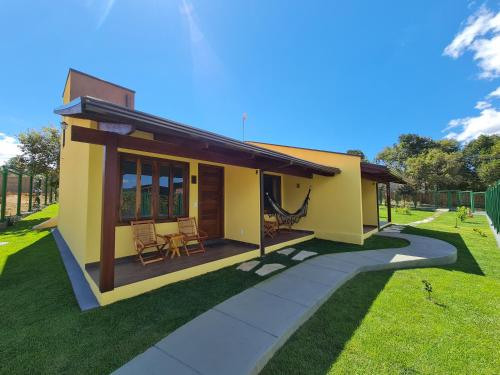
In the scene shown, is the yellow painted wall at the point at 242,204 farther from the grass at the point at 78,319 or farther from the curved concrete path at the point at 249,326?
the curved concrete path at the point at 249,326

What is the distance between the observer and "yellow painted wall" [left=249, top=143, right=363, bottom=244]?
23.3 ft

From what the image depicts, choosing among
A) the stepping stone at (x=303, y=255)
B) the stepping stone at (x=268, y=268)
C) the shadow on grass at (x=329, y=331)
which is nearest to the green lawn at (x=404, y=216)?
the stepping stone at (x=303, y=255)

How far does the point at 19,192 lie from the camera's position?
37.7 ft

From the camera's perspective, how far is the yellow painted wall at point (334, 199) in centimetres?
710

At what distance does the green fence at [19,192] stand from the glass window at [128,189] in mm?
8772

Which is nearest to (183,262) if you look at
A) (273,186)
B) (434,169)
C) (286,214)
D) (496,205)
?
(286,214)

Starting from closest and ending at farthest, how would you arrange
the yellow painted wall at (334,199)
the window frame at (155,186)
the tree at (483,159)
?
the window frame at (155,186), the yellow painted wall at (334,199), the tree at (483,159)

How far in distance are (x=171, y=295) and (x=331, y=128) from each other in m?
22.6

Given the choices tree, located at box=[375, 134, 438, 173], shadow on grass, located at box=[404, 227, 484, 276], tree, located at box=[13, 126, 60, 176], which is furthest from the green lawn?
tree, located at box=[13, 126, 60, 176]

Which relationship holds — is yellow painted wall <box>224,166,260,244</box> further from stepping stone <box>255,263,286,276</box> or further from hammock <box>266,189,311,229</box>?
stepping stone <box>255,263,286,276</box>

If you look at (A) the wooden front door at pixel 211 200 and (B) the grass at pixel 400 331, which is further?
(A) the wooden front door at pixel 211 200

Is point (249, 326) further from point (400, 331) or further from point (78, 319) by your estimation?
point (78, 319)

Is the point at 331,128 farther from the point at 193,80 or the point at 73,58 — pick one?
the point at 73,58

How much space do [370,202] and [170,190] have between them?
915 centimetres
